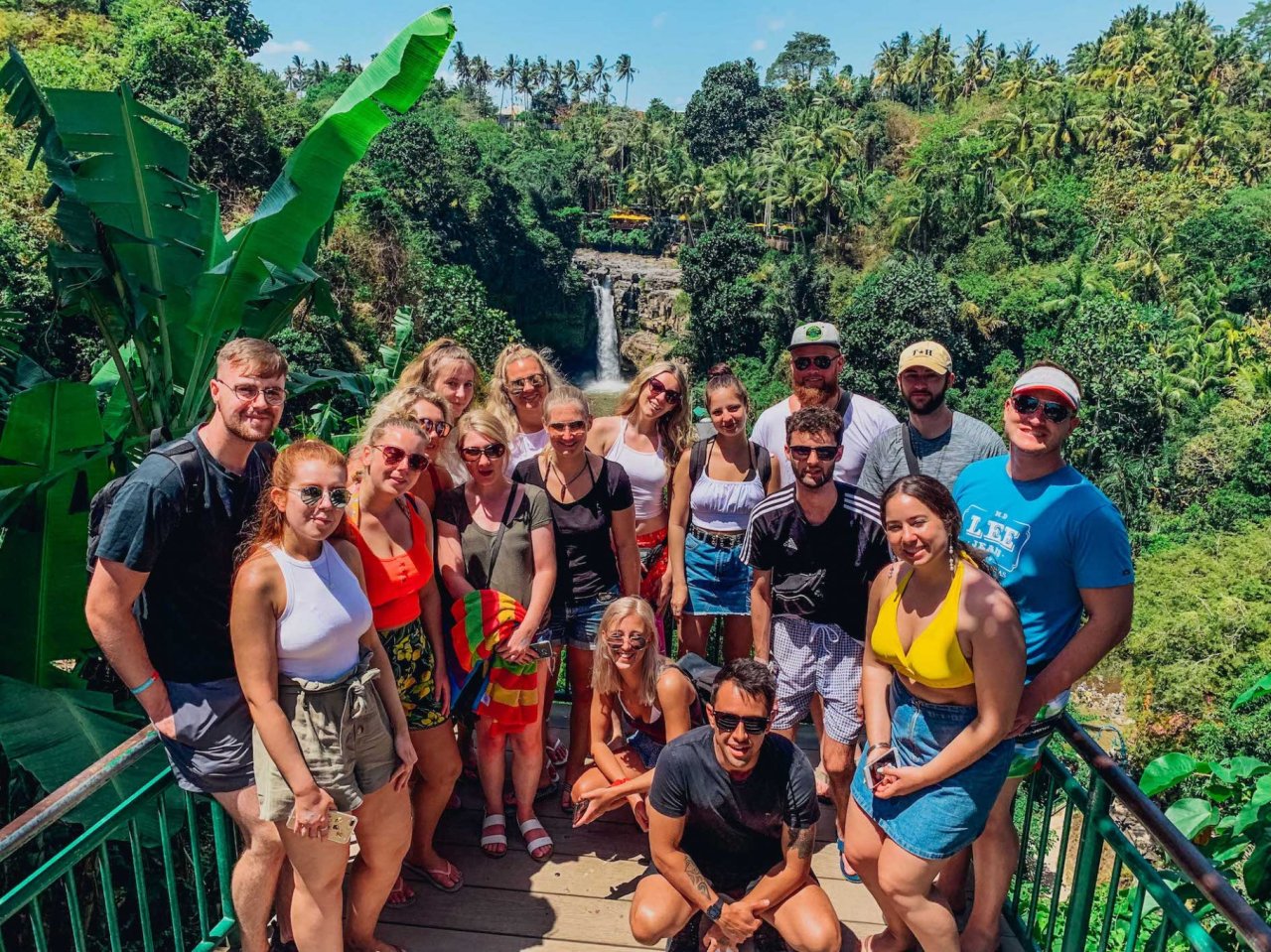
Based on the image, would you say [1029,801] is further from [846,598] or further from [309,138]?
[309,138]

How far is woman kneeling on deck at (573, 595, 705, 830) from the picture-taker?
3371 millimetres

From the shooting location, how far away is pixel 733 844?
3.06m

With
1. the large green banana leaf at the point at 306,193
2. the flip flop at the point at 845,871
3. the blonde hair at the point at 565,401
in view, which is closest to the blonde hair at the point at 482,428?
the blonde hair at the point at 565,401

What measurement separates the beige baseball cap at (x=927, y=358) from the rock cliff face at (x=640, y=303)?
144 ft

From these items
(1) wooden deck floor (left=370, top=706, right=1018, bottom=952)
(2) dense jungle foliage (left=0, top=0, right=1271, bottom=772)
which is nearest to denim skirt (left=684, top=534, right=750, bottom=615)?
(1) wooden deck floor (left=370, top=706, right=1018, bottom=952)

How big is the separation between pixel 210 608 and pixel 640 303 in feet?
159

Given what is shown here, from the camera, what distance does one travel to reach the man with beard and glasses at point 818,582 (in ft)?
10.6

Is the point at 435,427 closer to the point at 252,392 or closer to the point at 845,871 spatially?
the point at 252,392

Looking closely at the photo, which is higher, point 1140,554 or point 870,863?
point 870,863

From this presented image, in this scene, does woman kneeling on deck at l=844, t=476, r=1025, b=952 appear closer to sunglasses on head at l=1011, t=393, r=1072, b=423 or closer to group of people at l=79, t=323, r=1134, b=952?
group of people at l=79, t=323, r=1134, b=952

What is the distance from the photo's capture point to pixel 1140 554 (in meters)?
26.7

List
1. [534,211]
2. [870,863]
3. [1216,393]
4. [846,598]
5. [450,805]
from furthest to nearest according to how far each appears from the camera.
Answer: [534,211], [1216,393], [450,805], [846,598], [870,863]

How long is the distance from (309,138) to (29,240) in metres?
20.6

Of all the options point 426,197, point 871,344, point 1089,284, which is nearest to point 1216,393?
point 1089,284
